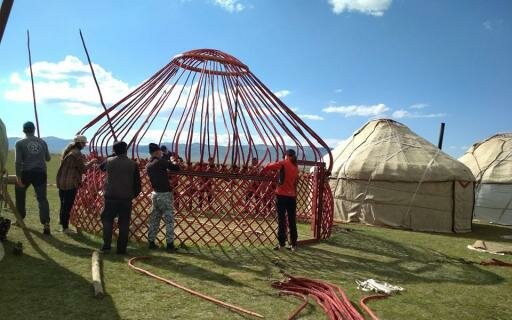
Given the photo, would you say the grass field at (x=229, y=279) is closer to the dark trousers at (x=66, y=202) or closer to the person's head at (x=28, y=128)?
the dark trousers at (x=66, y=202)

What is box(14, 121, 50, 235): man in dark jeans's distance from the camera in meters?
4.74

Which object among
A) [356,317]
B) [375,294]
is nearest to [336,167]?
[375,294]

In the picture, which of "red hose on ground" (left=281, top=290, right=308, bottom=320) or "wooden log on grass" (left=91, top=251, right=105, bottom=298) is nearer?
"red hose on ground" (left=281, top=290, right=308, bottom=320)

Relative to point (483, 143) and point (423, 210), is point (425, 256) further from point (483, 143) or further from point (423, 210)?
point (483, 143)

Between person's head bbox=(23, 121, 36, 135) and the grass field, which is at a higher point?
person's head bbox=(23, 121, 36, 135)

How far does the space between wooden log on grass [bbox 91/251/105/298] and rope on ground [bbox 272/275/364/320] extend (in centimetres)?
124

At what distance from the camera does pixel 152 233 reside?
4.68m

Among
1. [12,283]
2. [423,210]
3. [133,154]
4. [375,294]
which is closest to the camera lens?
[12,283]

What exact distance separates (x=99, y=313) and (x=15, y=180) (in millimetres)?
2559

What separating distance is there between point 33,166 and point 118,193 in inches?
47.1

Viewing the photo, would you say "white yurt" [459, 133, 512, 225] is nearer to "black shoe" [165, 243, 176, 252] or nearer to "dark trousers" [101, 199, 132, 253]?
"black shoe" [165, 243, 176, 252]

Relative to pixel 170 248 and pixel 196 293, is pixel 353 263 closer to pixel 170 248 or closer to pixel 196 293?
pixel 170 248

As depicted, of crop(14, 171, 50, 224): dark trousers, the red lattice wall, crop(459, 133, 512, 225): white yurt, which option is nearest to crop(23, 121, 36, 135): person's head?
crop(14, 171, 50, 224): dark trousers

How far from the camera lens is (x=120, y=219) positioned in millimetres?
4316
